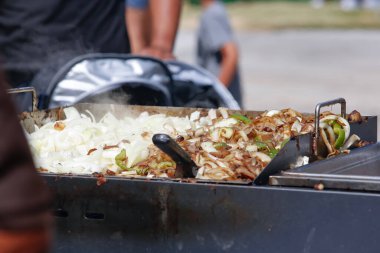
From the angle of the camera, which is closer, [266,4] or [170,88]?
[170,88]

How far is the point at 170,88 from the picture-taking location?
4758mm

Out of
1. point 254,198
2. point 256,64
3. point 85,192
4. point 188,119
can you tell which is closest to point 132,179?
point 85,192

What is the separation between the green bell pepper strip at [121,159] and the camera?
3.29 meters

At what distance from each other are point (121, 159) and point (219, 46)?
195 inches

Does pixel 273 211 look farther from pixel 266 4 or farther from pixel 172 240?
pixel 266 4

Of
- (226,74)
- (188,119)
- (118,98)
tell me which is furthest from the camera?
(226,74)

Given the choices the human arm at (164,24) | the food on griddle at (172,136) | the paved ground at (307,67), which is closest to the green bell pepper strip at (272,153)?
the food on griddle at (172,136)

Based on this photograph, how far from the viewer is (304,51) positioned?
67.5ft

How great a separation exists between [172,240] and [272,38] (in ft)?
69.7

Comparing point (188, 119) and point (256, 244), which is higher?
point (188, 119)

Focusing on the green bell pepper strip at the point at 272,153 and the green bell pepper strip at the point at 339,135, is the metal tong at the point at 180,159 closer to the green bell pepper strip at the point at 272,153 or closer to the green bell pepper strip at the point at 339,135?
the green bell pepper strip at the point at 272,153

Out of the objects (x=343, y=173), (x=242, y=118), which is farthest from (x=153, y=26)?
(x=343, y=173)

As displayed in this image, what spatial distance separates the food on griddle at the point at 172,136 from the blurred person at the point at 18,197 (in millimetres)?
1453

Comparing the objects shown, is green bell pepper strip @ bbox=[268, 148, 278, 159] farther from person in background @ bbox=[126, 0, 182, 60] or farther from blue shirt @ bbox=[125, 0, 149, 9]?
blue shirt @ bbox=[125, 0, 149, 9]
